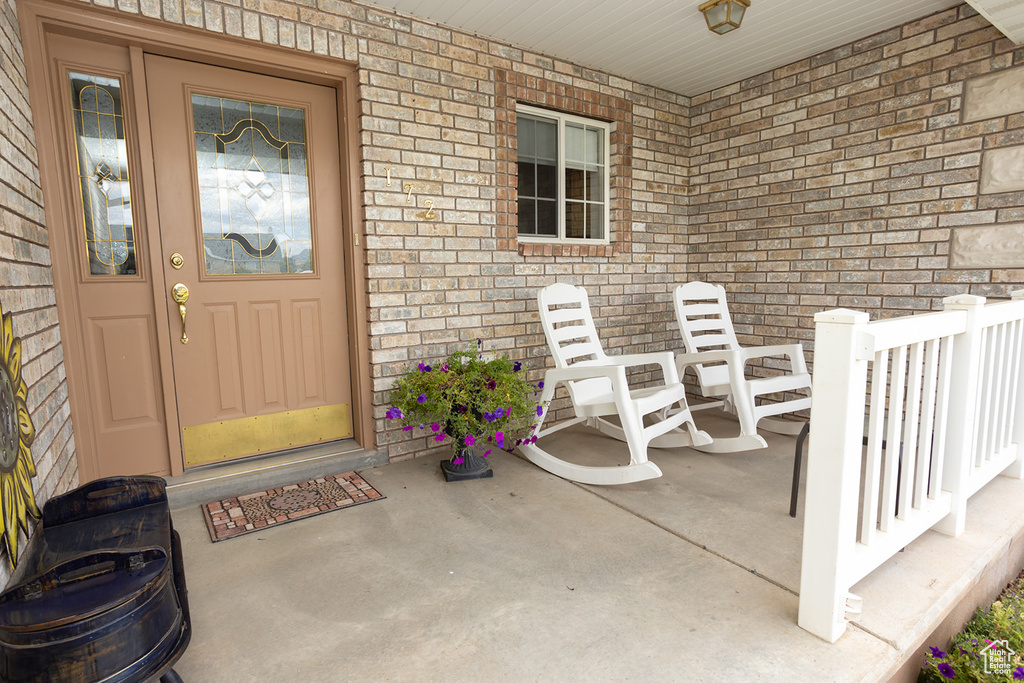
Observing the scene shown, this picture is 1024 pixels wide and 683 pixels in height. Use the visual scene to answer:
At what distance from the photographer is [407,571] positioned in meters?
1.94

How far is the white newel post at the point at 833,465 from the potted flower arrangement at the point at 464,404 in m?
1.50

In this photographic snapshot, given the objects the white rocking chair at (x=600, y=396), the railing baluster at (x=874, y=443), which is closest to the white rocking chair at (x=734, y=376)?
the white rocking chair at (x=600, y=396)

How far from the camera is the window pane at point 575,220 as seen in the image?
3.78 metres

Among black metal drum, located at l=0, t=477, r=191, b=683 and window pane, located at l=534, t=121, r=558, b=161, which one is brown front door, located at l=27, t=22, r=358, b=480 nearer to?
black metal drum, located at l=0, t=477, r=191, b=683

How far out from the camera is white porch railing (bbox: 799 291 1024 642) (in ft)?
4.62

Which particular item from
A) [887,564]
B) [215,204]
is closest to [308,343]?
[215,204]

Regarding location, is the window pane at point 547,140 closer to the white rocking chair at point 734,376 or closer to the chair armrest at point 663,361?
the white rocking chair at point 734,376

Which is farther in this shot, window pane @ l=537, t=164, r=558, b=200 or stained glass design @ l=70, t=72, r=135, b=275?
window pane @ l=537, t=164, r=558, b=200

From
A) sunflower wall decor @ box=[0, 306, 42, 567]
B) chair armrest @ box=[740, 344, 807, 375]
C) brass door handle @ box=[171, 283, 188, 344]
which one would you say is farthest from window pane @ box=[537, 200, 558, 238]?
sunflower wall decor @ box=[0, 306, 42, 567]

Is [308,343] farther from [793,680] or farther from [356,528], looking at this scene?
[793,680]

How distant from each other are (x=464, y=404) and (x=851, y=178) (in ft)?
9.22

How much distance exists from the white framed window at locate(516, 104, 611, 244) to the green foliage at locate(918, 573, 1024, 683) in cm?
Answer: 278

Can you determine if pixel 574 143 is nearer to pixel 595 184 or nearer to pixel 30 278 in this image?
pixel 595 184

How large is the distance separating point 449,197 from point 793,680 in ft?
8.63
